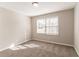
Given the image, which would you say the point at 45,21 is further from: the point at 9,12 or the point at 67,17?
the point at 9,12

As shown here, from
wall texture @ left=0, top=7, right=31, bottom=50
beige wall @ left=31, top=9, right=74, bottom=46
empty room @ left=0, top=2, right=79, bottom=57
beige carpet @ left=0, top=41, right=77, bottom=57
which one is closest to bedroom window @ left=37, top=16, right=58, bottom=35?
empty room @ left=0, top=2, right=79, bottom=57

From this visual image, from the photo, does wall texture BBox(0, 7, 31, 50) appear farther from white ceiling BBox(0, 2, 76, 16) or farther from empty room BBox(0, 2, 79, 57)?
white ceiling BBox(0, 2, 76, 16)

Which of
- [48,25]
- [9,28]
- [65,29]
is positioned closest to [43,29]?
[48,25]

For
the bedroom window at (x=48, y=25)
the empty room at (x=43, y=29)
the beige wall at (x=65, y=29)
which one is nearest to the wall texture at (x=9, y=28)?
the empty room at (x=43, y=29)

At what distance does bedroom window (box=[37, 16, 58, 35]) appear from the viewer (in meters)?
4.09

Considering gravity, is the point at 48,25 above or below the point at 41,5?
below

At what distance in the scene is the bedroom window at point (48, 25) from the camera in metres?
4.09

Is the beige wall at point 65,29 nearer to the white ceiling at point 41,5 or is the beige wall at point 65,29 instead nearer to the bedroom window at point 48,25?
the bedroom window at point 48,25

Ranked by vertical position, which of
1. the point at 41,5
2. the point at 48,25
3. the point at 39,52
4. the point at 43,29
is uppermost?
the point at 41,5

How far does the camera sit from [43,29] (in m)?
4.69

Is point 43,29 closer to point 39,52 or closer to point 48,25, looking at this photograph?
point 48,25

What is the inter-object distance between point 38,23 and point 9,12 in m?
2.24

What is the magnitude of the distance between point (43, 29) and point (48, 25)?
48 centimetres

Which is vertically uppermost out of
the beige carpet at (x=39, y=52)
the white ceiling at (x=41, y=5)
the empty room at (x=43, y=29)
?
the white ceiling at (x=41, y=5)
